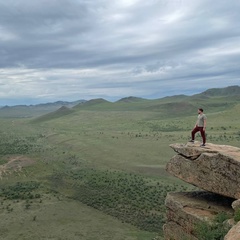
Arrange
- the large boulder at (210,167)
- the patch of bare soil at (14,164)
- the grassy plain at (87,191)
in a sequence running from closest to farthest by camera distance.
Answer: the large boulder at (210,167)
the grassy plain at (87,191)
the patch of bare soil at (14,164)

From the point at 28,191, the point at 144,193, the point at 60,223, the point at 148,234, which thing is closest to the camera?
the point at 148,234

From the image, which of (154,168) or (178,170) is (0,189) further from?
(178,170)

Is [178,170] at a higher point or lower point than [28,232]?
higher

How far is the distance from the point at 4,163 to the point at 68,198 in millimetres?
29729

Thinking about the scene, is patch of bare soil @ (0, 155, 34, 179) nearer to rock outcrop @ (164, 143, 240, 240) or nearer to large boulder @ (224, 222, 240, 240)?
rock outcrop @ (164, 143, 240, 240)

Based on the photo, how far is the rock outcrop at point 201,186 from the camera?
24.0m

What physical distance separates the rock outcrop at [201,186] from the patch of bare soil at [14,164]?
41986mm

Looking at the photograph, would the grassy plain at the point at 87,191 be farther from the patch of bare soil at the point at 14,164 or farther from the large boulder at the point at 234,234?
the large boulder at the point at 234,234

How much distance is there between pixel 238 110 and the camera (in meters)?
154

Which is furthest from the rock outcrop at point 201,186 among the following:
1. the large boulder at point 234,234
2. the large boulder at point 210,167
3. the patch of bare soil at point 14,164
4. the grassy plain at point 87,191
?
the patch of bare soil at point 14,164

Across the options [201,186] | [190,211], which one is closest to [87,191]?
[201,186]

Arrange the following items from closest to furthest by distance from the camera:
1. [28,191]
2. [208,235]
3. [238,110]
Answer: [208,235] < [28,191] < [238,110]

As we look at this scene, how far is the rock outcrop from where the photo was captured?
78.6ft

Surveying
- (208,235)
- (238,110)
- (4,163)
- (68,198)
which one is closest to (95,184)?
(68,198)
